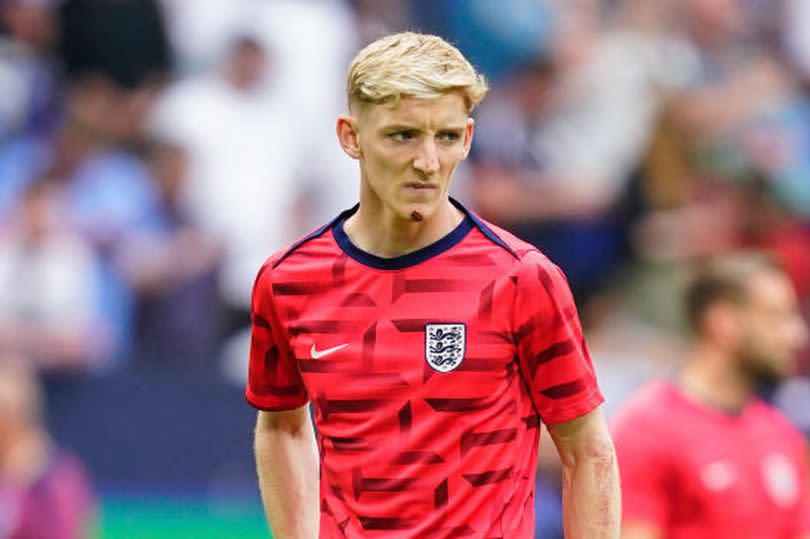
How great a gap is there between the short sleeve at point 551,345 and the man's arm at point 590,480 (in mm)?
48

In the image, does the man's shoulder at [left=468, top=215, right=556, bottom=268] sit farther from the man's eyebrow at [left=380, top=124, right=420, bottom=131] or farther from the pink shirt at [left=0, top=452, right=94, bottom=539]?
the pink shirt at [left=0, top=452, right=94, bottom=539]

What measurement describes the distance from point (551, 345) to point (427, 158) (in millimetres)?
506

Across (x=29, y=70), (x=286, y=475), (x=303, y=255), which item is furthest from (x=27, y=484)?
(x=303, y=255)

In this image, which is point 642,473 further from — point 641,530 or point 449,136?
point 449,136

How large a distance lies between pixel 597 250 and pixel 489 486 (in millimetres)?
6506

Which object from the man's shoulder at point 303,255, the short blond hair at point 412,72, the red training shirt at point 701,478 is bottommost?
the red training shirt at point 701,478

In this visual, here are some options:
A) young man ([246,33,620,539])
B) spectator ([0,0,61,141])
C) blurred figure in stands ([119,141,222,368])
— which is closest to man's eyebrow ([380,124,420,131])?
young man ([246,33,620,539])

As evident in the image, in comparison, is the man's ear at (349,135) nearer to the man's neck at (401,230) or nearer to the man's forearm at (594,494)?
the man's neck at (401,230)

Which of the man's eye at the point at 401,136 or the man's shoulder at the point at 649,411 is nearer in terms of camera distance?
the man's eye at the point at 401,136

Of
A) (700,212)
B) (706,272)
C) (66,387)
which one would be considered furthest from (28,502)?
(700,212)

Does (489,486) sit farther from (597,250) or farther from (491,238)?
(597,250)

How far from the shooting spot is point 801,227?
419 inches

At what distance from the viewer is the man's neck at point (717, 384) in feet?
22.0

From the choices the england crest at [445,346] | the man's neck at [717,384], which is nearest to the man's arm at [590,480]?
the england crest at [445,346]
